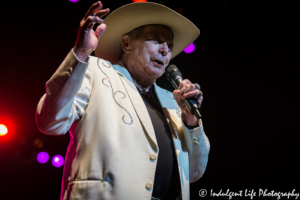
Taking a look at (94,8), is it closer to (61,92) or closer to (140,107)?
(61,92)

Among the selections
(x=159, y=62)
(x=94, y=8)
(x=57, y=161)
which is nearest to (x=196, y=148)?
(x=159, y=62)

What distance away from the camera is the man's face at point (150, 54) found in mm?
1667

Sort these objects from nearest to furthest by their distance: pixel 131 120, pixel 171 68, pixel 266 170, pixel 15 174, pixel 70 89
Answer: pixel 70 89
pixel 131 120
pixel 171 68
pixel 15 174
pixel 266 170

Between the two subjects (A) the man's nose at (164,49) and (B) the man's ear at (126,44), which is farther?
(B) the man's ear at (126,44)

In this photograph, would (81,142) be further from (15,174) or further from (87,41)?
(15,174)

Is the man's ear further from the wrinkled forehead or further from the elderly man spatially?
the wrinkled forehead

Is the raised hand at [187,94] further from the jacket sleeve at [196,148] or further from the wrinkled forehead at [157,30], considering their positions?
the wrinkled forehead at [157,30]

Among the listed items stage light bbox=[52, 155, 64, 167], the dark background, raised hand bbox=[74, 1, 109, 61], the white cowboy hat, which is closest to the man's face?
the white cowboy hat

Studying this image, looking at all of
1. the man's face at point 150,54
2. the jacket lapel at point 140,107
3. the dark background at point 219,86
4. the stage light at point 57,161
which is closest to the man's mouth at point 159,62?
the man's face at point 150,54

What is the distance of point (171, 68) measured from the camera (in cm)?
166

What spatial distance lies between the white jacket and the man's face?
12.1 inches

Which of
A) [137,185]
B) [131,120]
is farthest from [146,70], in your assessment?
[137,185]

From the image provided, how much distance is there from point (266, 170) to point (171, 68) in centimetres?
230

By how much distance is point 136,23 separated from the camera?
1857mm
